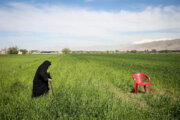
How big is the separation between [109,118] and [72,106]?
1253mm

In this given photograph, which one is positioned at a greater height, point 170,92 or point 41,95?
point 41,95

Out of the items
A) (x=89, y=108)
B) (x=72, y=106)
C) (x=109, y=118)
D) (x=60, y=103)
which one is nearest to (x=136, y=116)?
(x=109, y=118)

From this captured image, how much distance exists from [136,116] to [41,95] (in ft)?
12.2

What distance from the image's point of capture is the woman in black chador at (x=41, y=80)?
466cm

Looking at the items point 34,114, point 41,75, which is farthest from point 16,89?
point 34,114

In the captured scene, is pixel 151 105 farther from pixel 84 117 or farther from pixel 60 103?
pixel 60 103

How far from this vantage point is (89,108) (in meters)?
3.83

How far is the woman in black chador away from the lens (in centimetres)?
466

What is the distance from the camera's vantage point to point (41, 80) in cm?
494

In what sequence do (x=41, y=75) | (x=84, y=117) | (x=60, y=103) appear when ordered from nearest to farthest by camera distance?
1. (x=84, y=117)
2. (x=60, y=103)
3. (x=41, y=75)

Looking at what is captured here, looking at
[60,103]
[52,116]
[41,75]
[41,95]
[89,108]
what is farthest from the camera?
[41,95]

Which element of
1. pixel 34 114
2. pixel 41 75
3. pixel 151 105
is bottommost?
pixel 151 105

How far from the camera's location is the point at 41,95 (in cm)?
501

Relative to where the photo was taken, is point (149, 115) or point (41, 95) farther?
point (41, 95)
